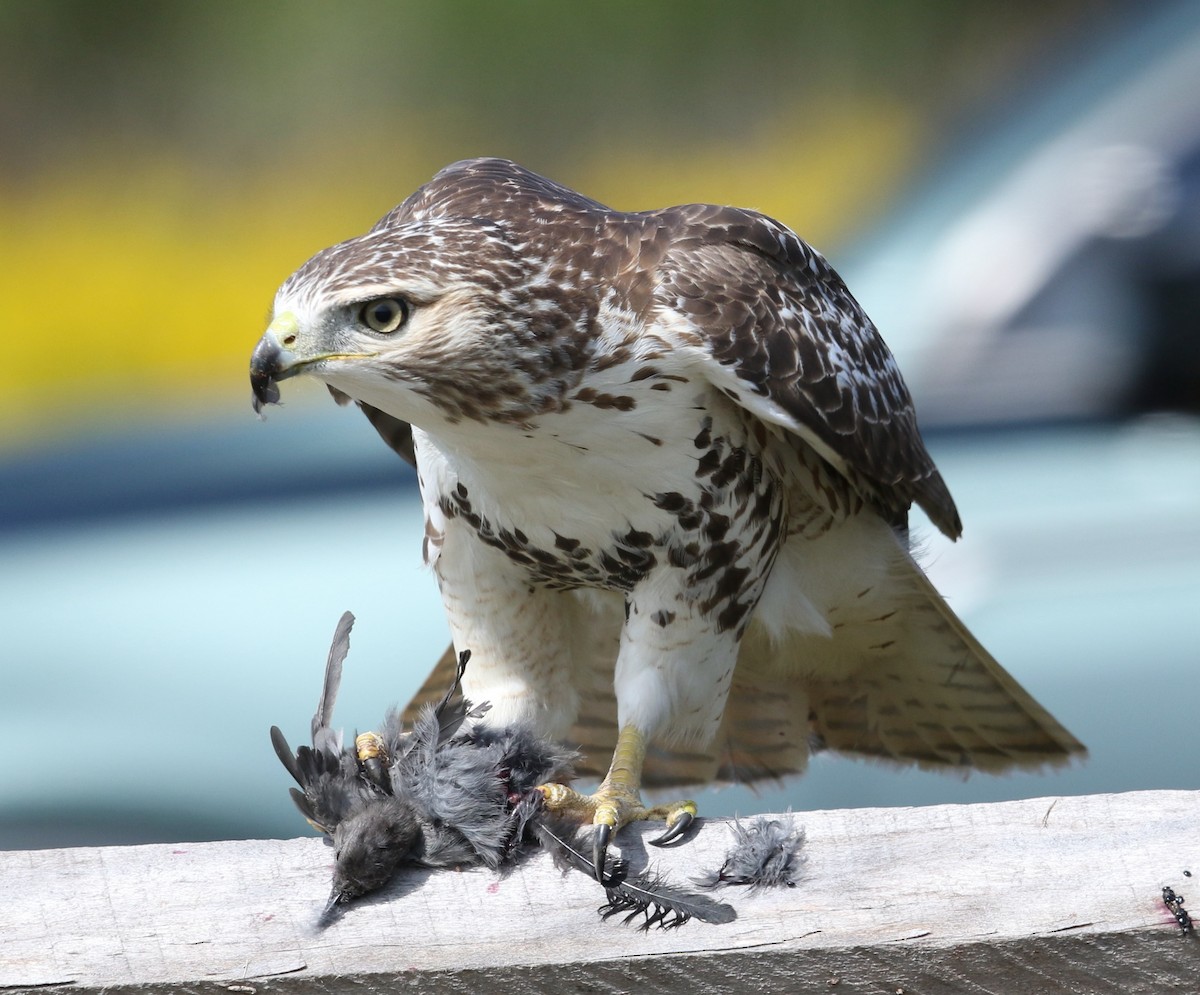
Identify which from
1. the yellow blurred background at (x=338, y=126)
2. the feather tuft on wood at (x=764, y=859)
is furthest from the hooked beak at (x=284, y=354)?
the yellow blurred background at (x=338, y=126)

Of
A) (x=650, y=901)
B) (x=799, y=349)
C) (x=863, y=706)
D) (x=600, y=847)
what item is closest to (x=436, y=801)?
(x=600, y=847)

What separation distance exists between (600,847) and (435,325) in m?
0.65

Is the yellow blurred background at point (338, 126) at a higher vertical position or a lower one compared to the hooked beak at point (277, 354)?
higher

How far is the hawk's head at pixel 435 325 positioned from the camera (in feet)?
5.37

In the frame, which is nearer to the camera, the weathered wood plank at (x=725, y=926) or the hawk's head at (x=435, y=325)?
the weathered wood plank at (x=725, y=926)

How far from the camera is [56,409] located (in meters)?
3.36

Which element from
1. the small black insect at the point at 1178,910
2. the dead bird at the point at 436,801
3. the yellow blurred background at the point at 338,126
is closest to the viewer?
the small black insect at the point at 1178,910

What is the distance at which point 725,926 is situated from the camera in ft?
4.89

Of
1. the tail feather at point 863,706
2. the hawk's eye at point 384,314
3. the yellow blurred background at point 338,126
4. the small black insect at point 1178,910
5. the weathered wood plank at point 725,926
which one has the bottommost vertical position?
the weathered wood plank at point 725,926

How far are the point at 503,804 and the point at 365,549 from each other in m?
1.42

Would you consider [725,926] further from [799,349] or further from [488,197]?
[488,197]

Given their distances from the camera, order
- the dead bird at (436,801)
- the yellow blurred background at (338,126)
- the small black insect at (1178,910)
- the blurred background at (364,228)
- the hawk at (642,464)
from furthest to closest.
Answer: the yellow blurred background at (338,126), the blurred background at (364,228), the hawk at (642,464), the dead bird at (436,801), the small black insect at (1178,910)

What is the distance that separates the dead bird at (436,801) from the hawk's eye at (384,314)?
41 centimetres

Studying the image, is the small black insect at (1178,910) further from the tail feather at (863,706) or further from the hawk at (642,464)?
the tail feather at (863,706)
